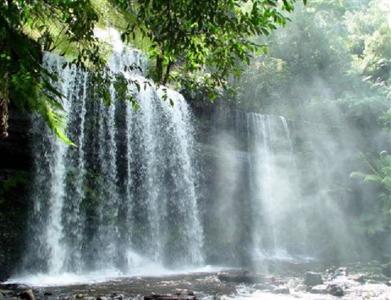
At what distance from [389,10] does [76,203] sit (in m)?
25.0

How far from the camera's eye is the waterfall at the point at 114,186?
45.3 feet

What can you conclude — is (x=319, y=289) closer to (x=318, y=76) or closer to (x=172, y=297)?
(x=172, y=297)

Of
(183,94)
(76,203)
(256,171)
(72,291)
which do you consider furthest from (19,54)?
(256,171)

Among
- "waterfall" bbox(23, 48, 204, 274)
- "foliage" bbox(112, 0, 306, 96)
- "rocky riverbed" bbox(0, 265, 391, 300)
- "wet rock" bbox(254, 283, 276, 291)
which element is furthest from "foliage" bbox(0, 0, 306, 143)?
"waterfall" bbox(23, 48, 204, 274)

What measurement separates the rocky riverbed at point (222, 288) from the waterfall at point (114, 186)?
9.68 feet

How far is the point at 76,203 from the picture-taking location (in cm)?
1434

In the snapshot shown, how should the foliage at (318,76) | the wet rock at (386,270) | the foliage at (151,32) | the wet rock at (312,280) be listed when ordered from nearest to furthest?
the foliage at (151,32) → the wet rock at (312,280) → the wet rock at (386,270) → the foliage at (318,76)

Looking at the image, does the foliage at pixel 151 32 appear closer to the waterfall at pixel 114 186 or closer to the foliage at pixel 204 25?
the foliage at pixel 204 25

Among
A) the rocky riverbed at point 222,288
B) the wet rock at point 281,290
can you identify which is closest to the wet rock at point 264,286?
the rocky riverbed at point 222,288

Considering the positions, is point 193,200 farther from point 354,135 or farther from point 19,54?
point 19,54

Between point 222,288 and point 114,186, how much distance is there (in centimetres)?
680

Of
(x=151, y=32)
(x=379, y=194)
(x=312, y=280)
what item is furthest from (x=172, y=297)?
(x=379, y=194)

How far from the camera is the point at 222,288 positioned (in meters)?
10.4

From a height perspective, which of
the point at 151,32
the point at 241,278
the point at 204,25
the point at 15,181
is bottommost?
the point at 241,278
